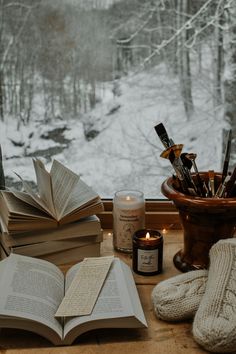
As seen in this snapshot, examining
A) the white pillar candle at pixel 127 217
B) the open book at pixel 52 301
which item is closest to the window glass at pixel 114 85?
the white pillar candle at pixel 127 217

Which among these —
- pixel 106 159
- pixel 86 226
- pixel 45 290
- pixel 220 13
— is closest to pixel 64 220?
pixel 86 226

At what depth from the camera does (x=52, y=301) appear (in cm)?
100

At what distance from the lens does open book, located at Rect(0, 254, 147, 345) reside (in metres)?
0.93

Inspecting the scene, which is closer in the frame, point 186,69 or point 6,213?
point 6,213

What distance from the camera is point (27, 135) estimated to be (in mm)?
1521

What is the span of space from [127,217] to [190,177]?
0.66 ft

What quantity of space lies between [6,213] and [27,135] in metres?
0.38

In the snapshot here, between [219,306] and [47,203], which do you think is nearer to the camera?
[219,306]

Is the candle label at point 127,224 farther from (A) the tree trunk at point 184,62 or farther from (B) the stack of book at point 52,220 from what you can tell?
(A) the tree trunk at point 184,62

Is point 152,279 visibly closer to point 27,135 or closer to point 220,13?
point 27,135

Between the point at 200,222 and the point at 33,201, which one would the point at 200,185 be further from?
the point at 33,201

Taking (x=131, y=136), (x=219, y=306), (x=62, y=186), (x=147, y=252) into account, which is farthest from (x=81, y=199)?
(x=219, y=306)

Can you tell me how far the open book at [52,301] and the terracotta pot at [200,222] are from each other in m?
0.15

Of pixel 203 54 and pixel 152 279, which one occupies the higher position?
pixel 203 54
